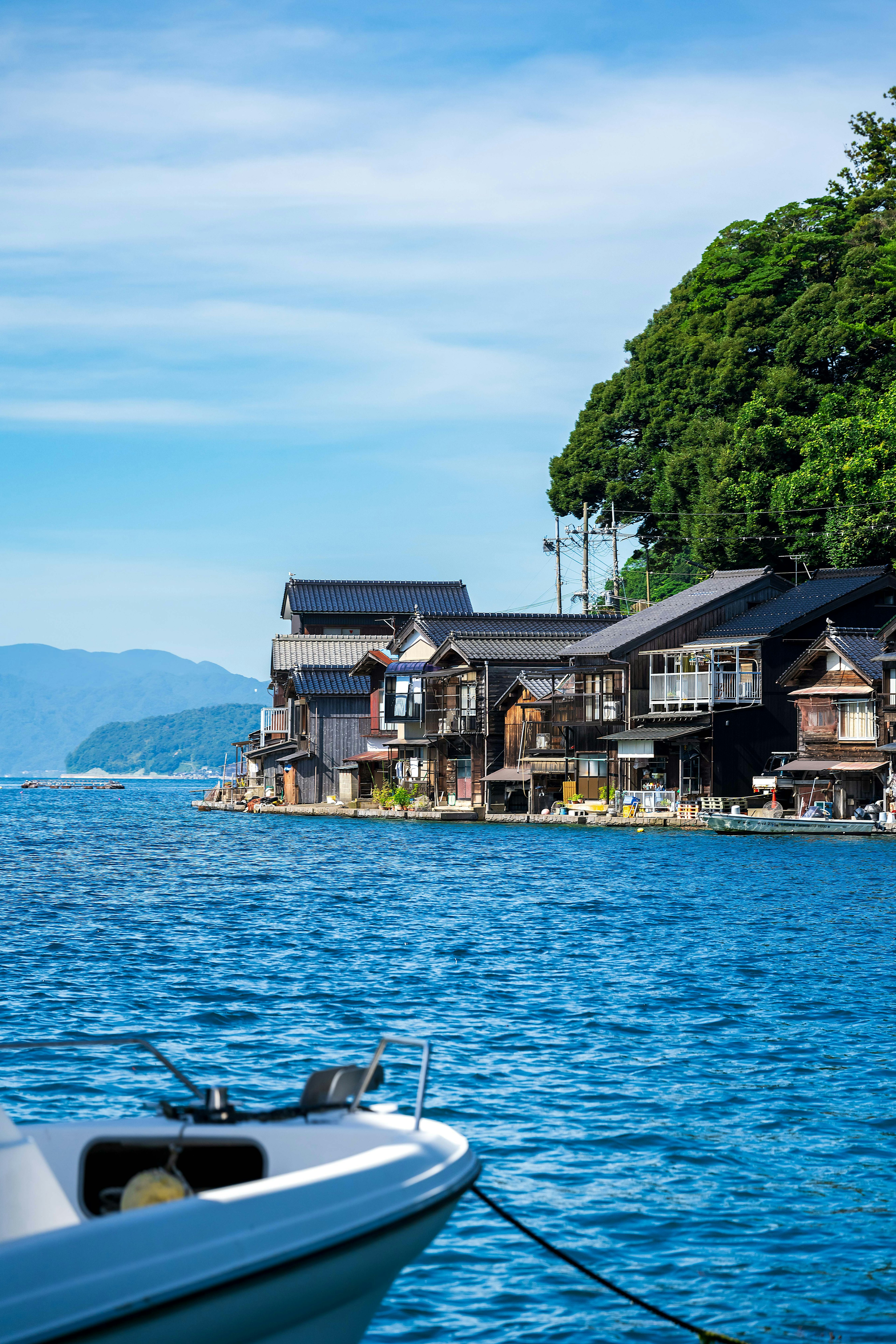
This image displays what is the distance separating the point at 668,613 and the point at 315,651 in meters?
30.5

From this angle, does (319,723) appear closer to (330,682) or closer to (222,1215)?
(330,682)

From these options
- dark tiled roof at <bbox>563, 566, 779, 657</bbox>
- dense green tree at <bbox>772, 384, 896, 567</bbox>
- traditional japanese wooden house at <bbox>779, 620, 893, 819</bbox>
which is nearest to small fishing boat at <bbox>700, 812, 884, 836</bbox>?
traditional japanese wooden house at <bbox>779, 620, 893, 819</bbox>

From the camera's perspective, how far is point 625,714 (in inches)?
2569

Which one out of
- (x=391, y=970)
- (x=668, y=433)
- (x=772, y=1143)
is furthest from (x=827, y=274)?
(x=772, y=1143)

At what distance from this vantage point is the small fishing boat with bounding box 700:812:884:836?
167 feet

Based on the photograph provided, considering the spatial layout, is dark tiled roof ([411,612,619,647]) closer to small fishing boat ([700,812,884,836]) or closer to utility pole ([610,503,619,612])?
utility pole ([610,503,619,612])

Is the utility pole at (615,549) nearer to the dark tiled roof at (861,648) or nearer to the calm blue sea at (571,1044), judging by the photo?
the dark tiled roof at (861,648)

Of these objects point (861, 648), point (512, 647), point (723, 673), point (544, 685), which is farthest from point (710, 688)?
point (512, 647)

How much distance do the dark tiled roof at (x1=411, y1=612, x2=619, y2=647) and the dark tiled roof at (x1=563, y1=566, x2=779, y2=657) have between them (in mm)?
8927

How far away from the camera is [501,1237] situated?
9500 mm

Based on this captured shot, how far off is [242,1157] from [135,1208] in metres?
1.09

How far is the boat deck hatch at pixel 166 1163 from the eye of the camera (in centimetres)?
631

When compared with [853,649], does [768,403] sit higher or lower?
higher

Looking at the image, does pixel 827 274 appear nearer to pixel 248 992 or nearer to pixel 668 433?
pixel 668 433
